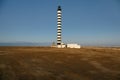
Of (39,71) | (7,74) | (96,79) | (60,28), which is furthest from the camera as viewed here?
(60,28)

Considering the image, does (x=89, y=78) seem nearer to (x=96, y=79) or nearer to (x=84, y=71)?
(x=96, y=79)

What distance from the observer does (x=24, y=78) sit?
11125 mm

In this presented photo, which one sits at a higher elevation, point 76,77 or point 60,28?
point 60,28

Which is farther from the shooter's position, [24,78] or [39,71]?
[39,71]

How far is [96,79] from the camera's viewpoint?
10938 mm

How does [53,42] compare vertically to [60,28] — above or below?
below

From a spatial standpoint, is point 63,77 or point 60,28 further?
point 60,28

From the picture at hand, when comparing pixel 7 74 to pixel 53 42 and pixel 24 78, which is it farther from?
pixel 53 42

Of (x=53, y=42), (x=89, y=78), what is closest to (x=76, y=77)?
(x=89, y=78)

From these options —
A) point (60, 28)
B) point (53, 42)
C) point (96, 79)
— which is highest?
point (60, 28)

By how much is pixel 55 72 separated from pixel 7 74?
325 centimetres

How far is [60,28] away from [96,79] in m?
43.3

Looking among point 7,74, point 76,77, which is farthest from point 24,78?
point 76,77

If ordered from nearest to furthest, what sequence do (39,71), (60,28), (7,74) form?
1. (7,74)
2. (39,71)
3. (60,28)
